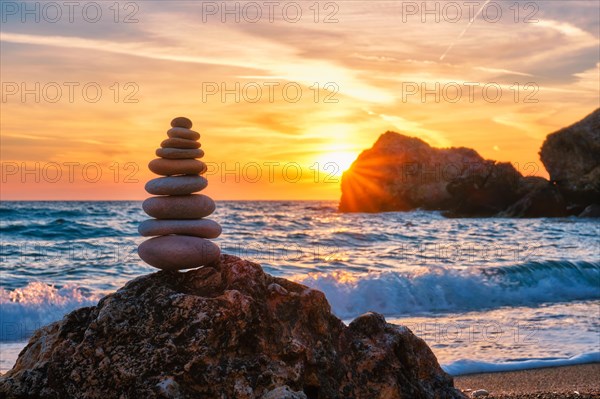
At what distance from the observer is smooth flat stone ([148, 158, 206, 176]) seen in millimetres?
5695

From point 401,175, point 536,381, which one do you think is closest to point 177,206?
point 536,381

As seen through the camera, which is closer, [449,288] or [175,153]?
[175,153]

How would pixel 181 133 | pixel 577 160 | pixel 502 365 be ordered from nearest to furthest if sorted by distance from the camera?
1. pixel 181 133
2. pixel 502 365
3. pixel 577 160

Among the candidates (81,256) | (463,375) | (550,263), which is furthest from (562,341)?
(81,256)

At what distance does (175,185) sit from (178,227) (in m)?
0.37

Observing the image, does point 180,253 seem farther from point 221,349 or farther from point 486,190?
point 486,190

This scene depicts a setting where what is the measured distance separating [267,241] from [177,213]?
21.7 metres

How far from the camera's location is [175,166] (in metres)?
5.70

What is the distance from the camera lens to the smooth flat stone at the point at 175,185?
5.62m

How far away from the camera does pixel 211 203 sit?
5.80 metres

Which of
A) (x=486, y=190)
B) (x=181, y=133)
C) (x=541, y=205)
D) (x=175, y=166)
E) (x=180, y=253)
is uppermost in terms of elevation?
(x=181, y=133)

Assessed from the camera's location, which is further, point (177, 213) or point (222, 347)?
point (177, 213)

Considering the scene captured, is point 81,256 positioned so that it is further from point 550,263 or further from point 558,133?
point 558,133

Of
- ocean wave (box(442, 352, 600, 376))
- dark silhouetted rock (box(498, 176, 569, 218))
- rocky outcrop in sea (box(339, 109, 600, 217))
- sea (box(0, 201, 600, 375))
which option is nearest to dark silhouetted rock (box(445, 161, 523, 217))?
rocky outcrop in sea (box(339, 109, 600, 217))
